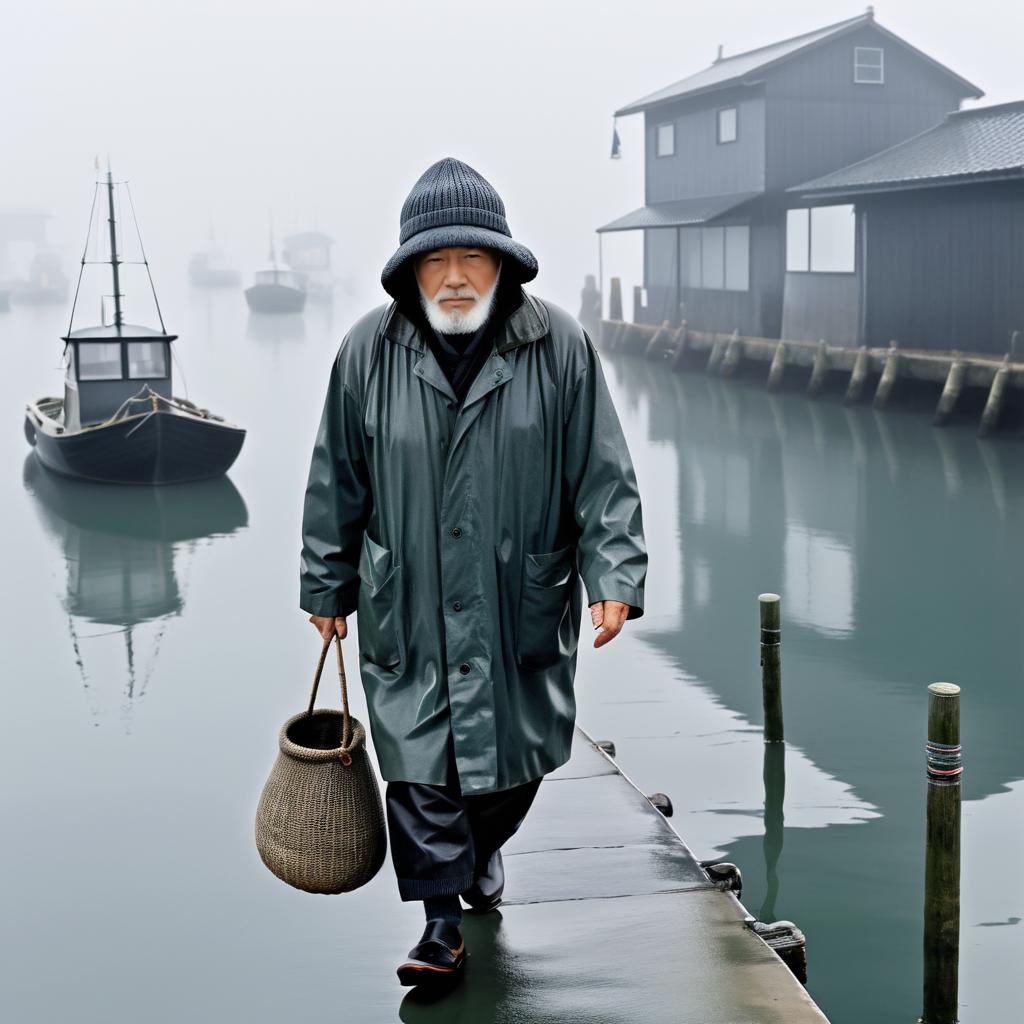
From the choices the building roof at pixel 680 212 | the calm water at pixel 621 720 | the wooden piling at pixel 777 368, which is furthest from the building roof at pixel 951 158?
the calm water at pixel 621 720

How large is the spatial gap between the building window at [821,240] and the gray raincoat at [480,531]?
69.8 feet

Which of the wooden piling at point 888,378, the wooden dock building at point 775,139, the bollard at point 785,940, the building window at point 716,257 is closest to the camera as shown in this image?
the bollard at point 785,940

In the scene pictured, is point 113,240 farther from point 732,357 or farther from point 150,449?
point 732,357

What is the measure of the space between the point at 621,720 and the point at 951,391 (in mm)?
13161

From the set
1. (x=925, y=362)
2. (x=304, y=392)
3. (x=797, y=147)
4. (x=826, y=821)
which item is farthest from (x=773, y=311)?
(x=826, y=821)

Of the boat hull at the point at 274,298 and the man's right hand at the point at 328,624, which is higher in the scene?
the boat hull at the point at 274,298

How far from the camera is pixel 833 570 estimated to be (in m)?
11.7

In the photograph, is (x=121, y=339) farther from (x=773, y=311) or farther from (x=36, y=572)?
(x=773, y=311)

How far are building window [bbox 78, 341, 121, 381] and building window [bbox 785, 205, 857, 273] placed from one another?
12156 millimetres

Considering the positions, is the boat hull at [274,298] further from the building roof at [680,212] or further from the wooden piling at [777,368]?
the wooden piling at [777,368]

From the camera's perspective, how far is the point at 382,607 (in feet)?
11.7

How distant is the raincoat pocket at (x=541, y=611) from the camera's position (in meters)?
3.56

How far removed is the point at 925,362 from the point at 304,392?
1374cm

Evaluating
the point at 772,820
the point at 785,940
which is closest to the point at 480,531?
the point at 785,940
